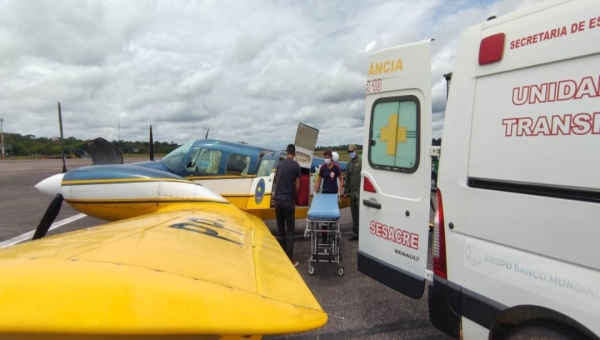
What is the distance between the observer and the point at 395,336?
3.10 m

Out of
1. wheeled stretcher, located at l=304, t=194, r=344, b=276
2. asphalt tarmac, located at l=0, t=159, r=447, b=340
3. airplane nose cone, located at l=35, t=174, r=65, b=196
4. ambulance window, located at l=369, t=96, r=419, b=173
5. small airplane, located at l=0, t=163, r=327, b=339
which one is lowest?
asphalt tarmac, located at l=0, t=159, r=447, b=340

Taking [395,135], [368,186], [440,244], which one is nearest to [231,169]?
[368,186]

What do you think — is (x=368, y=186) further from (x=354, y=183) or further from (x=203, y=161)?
(x=203, y=161)

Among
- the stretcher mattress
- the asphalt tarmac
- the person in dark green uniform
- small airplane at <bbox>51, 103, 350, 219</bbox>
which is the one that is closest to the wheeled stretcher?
the stretcher mattress

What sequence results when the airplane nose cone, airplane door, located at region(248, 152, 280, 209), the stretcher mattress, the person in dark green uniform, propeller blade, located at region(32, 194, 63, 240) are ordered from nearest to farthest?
propeller blade, located at region(32, 194, 63, 240), the airplane nose cone, the stretcher mattress, airplane door, located at region(248, 152, 280, 209), the person in dark green uniform

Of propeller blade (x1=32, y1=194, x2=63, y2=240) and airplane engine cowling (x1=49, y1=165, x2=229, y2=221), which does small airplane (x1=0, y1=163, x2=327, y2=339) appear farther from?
propeller blade (x1=32, y1=194, x2=63, y2=240)

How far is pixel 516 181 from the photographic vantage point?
1829 millimetres

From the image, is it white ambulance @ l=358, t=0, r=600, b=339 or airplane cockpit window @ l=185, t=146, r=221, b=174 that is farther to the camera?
airplane cockpit window @ l=185, t=146, r=221, b=174

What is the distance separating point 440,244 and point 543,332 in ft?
2.36

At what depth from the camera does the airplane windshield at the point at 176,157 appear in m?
6.67

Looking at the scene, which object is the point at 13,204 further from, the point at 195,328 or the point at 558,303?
the point at 558,303

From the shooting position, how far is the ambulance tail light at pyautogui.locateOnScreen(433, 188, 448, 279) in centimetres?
223

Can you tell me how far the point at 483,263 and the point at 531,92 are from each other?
41.6 inches

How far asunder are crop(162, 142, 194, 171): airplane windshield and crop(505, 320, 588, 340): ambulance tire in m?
6.20
